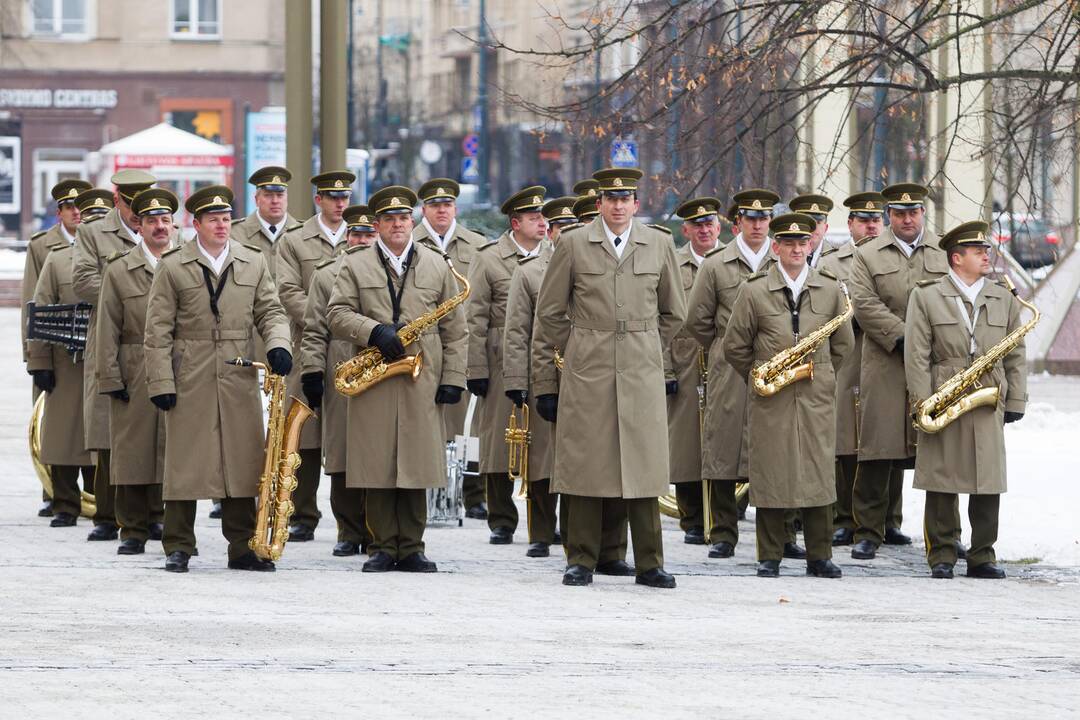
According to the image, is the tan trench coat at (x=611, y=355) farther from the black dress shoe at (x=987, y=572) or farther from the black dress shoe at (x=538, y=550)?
the black dress shoe at (x=987, y=572)

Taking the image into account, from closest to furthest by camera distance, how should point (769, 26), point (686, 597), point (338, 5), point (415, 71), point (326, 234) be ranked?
point (686, 597) → point (326, 234) → point (338, 5) → point (769, 26) → point (415, 71)

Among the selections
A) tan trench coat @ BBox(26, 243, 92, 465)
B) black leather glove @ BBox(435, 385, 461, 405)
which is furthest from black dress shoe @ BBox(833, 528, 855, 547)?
tan trench coat @ BBox(26, 243, 92, 465)

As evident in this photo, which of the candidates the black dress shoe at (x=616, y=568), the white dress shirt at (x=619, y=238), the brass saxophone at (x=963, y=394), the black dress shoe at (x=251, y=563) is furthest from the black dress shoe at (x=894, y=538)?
the black dress shoe at (x=251, y=563)

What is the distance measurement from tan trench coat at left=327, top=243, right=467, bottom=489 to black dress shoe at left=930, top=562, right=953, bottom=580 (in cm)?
272

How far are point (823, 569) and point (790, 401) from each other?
92 cm

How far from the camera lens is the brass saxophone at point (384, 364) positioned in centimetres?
1231

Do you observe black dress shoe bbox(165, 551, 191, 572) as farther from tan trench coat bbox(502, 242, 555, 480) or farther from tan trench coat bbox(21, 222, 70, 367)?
tan trench coat bbox(21, 222, 70, 367)

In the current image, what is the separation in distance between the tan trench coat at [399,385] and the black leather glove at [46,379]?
296 centimetres

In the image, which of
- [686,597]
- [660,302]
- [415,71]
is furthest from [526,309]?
[415,71]

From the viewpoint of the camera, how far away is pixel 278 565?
12680 millimetres

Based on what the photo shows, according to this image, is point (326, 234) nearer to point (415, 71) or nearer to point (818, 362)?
point (818, 362)

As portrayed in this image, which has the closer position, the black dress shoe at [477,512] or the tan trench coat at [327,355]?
the tan trench coat at [327,355]

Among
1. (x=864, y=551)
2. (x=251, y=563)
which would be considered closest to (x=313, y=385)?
(x=251, y=563)

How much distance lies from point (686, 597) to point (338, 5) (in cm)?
570
